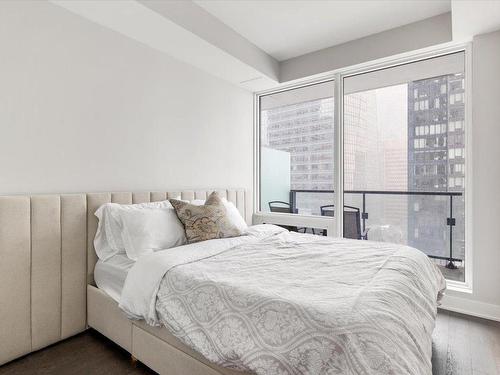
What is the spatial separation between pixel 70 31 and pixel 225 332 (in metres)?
2.36

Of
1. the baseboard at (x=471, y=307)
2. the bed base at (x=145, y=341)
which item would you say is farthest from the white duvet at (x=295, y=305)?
the baseboard at (x=471, y=307)

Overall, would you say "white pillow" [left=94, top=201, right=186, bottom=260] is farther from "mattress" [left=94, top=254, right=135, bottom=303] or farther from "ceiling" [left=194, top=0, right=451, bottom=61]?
"ceiling" [left=194, top=0, right=451, bottom=61]

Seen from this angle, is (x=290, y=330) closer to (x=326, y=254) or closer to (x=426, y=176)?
(x=326, y=254)

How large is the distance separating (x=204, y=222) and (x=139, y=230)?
0.49 metres

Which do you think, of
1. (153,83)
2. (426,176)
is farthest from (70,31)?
(426,176)

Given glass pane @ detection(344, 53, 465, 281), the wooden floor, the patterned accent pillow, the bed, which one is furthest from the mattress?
glass pane @ detection(344, 53, 465, 281)

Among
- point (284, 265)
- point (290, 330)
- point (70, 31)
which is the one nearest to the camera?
point (290, 330)

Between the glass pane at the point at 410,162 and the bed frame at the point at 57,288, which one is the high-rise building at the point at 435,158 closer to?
the glass pane at the point at 410,162

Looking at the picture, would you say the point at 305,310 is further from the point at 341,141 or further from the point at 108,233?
the point at 341,141

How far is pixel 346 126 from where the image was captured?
347cm

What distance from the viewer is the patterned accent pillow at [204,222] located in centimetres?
226

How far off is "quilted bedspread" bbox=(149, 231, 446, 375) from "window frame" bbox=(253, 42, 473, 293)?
107 centimetres

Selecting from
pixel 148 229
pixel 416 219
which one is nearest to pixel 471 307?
pixel 416 219

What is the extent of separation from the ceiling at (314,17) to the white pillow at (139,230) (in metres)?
1.82
